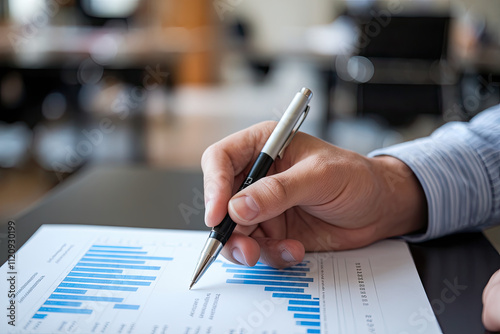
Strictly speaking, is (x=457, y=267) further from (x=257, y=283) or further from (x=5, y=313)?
(x=5, y=313)

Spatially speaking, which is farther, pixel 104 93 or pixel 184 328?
pixel 104 93

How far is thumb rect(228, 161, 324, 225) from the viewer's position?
56 centimetres

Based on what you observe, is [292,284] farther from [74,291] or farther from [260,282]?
[74,291]

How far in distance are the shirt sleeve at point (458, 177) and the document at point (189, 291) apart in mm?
77

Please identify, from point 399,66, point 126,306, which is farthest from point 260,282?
point 399,66

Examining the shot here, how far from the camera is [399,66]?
2.85 metres

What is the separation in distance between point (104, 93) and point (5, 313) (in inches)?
124

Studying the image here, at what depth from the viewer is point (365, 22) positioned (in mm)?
2688

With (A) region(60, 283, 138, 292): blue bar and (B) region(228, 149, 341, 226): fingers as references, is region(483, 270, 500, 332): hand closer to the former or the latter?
(B) region(228, 149, 341, 226): fingers

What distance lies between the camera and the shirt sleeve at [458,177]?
0.67 m

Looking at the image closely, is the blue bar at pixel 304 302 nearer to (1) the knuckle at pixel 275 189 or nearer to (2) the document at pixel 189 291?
(2) the document at pixel 189 291

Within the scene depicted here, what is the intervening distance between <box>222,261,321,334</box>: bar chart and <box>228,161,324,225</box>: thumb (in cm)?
6

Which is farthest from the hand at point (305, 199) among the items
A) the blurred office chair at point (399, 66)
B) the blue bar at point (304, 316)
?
the blurred office chair at point (399, 66)

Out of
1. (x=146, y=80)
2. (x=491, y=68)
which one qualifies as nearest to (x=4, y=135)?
(x=146, y=80)
